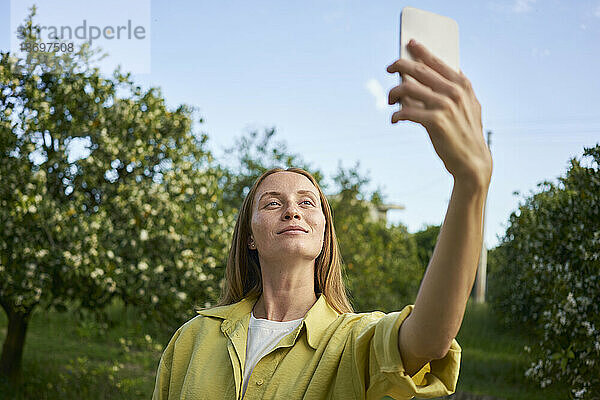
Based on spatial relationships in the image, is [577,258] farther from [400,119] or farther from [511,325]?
[511,325]

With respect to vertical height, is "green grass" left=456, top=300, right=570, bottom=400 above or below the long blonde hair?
below

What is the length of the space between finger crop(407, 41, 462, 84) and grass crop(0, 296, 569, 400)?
22.2ft

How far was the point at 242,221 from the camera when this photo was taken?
248 cm

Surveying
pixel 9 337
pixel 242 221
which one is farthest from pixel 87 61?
pixel 242 221

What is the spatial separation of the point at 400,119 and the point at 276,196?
1.11 meters

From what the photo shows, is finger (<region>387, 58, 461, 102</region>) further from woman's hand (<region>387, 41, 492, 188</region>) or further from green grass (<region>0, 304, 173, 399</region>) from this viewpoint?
green grass (<region>0, 304, 173, 399</region>)

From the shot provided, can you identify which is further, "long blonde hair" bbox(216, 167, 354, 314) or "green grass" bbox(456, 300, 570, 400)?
"green grass" bbox(456, 300, 570, 400)

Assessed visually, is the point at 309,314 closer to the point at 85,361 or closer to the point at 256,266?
the point at 256,266

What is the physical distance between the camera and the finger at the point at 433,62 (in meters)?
1.14

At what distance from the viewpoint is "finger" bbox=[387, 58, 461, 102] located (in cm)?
112

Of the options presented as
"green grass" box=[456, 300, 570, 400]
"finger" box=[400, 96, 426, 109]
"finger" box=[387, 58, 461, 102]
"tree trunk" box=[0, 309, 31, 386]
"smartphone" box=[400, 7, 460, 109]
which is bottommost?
"green grass" box=[456, 300, 570, 400]

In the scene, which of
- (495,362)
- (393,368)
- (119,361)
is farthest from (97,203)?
(495,362)

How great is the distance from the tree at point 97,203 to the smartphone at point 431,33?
593 centimetres

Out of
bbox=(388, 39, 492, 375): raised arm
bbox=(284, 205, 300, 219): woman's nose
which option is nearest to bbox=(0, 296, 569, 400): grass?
bbox=(284, 205, 300, 219): woman's nose
